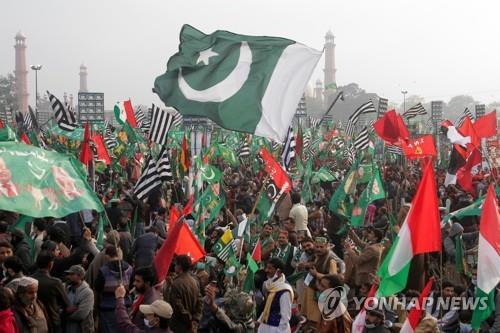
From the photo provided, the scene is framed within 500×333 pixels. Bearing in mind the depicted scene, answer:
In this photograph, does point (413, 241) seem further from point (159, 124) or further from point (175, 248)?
point (159, 124)

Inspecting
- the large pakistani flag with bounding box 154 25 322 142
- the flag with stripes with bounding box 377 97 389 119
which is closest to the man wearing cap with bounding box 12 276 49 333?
Answer: the large pakistani flag with bounding box 154 25 322 142

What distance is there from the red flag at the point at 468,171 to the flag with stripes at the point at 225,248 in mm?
6847

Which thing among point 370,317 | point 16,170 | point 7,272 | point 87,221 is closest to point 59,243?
point 7,272

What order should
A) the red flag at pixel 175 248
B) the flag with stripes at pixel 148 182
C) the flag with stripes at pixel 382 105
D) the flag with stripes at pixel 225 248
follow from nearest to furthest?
the red flag at pixel 175 248 < the flag with stripes at pixel 225 248 < the flag with stripes at pixel 148 182 < the flag with stripes at pixel 382 105

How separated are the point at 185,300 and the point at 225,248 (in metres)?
1.95

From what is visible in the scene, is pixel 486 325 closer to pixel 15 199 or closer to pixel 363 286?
pixel 363 286

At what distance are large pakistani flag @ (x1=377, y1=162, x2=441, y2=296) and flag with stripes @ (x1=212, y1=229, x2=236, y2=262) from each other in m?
2.37

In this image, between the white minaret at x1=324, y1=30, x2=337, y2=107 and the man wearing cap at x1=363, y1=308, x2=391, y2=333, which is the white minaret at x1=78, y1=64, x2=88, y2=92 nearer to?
the white minaret at x1=324, y1=30, x2=337, y2=107

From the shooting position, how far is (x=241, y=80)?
300 inches

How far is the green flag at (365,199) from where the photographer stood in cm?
1099

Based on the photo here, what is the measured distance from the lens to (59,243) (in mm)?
8328

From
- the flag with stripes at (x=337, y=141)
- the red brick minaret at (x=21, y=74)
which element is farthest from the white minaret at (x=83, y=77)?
the flag with stripes at (x=337, y=141)

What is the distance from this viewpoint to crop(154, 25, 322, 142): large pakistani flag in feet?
24.3

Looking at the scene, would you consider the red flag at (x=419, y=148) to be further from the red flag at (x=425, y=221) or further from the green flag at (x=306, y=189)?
the red flag at (x=425, y=221)
